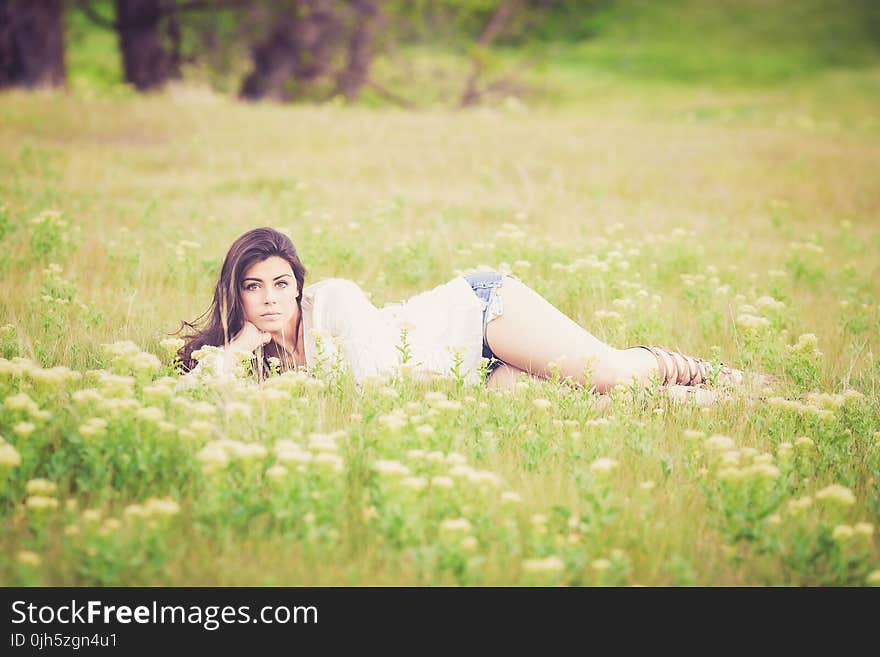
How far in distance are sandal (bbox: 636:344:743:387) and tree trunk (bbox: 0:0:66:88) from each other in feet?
47.0

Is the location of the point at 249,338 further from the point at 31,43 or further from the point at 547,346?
the point at 31,43

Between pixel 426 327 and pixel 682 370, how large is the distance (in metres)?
1.50

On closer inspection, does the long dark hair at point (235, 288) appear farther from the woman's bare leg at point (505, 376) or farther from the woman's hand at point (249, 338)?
the woman's bare leg at point (505, 376)

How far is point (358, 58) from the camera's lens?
68.4 ft

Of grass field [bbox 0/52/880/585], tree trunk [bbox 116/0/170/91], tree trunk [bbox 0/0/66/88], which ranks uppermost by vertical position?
tree trunk [bbox 116/0/170/91]

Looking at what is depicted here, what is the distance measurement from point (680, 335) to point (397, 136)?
8.32 meters

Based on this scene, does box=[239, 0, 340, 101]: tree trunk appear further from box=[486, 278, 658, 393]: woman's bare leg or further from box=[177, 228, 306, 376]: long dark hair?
box=[486, 278, 658, 393]: woman's bare leg

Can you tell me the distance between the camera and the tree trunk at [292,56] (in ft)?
64.3

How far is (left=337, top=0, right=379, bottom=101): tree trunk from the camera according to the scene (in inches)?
798

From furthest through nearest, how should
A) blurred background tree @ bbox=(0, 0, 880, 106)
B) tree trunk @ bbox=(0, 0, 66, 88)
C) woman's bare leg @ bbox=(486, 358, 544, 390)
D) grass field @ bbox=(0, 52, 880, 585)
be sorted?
blurred background tree @ bbox=(0, 0, 880, 106) < tree trunk @ bbox=(0, 0, 66, 88) < woman's bare leg @ bbox=(486, 358, 544, 390) < grass field @ bbox=(0, 52, 880, 585)

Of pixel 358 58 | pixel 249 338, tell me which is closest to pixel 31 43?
pixel 358 58

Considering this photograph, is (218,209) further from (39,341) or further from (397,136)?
(397,136)

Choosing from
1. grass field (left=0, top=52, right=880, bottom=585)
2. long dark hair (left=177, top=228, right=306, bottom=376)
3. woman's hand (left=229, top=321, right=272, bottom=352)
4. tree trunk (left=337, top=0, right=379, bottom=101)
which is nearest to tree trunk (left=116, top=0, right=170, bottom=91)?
tree trunk (left=337, top=0, right=379, bottom=101)
